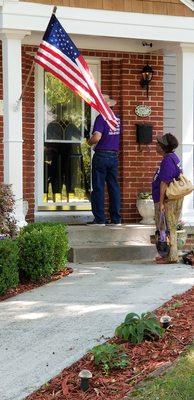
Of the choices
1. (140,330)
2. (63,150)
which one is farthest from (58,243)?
(140,330)

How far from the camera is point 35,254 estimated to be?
7.83m

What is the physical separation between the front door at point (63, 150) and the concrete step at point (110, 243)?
1.12 m

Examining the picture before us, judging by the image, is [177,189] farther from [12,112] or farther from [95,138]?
[12,112]

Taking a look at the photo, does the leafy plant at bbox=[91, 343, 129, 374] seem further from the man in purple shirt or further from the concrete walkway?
the man in purple shirt

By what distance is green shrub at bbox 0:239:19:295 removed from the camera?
281 inches

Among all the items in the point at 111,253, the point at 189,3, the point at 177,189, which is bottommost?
the point at 111,253

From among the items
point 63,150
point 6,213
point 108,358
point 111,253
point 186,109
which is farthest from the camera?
point 63,150

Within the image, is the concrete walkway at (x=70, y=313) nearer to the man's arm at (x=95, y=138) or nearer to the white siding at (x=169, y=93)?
the man's arm at (x=95, y=138)

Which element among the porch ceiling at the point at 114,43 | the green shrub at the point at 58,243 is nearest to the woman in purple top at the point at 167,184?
the green shrub at the point at 58,243

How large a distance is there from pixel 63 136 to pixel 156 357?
21.1ft

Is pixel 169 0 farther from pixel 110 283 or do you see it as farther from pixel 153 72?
pixel 110 283

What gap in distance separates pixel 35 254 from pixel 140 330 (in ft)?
9.12

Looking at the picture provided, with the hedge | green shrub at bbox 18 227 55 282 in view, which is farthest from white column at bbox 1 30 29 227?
green shrub at bbox 18 227 55 282

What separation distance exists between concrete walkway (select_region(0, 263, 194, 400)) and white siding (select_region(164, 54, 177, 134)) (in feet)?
11.7
